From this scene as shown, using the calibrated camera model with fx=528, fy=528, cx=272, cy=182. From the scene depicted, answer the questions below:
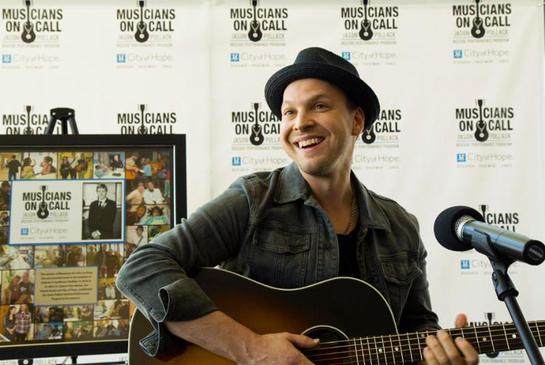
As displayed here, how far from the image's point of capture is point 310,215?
5.70ft

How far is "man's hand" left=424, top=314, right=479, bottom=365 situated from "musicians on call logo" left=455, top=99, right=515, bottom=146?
1641mm

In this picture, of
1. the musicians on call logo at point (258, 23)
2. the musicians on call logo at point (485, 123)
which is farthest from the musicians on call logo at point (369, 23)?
→ the musicians on call logo at point (485, 123)

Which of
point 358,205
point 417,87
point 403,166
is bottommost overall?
point 358,205

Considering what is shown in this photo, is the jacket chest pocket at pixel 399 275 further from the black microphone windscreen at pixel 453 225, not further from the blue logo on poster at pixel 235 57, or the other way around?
the blue logo on poster at pixel 235 57

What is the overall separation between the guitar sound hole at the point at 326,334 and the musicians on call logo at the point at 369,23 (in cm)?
186

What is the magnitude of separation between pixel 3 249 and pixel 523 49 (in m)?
2.71

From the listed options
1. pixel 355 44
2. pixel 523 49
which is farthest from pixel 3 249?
pixel 523 49

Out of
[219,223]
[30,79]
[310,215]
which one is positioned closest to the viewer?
[219,223]

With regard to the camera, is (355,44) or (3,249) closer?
(3,249)

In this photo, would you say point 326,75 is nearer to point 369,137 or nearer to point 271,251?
point 271,251

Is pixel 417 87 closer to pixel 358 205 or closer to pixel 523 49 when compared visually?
pixel 523 49

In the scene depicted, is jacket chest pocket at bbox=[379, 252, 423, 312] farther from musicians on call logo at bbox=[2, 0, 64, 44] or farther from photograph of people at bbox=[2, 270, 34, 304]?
musicians on call logo at bbox=[2, 0, 64, 44]

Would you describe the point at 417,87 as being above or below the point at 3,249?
above

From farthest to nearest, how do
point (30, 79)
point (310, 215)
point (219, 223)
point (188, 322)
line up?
point (30, 79) → point (310, 215) → point (219, 223) → point (188, 322)
